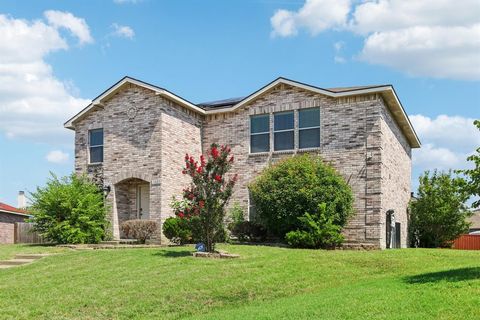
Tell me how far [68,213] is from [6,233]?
11630 mm

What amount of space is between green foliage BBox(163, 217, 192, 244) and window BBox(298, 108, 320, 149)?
5.79 m

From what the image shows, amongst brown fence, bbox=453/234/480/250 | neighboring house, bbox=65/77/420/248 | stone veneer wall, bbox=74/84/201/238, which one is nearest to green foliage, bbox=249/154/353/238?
neighboring house, bbox=65/77/420/248

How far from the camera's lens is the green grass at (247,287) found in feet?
30.2

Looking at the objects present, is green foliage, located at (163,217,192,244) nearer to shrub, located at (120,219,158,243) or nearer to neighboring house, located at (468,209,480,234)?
shrub, located at (120,219,158,243)

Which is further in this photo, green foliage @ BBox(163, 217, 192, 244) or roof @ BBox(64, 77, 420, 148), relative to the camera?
roof @ BBox(64, 77, 420, 148)

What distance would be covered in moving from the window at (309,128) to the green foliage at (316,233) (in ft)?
12.2

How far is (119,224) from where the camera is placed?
22828 mm

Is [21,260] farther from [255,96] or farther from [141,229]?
[255,96]

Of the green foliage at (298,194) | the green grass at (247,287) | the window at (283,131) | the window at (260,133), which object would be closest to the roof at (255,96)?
the window at (260,133)

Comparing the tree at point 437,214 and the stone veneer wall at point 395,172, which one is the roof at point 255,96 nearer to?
the stone veneer wall at point 395,172

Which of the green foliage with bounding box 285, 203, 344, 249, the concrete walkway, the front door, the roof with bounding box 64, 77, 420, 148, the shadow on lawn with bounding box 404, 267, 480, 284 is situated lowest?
the concrete walkway

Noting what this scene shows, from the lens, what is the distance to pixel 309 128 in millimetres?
21562

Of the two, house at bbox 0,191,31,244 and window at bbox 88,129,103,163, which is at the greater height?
window at bbox 88,129,103,163

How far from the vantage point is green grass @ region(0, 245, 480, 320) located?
9211 millimetres
